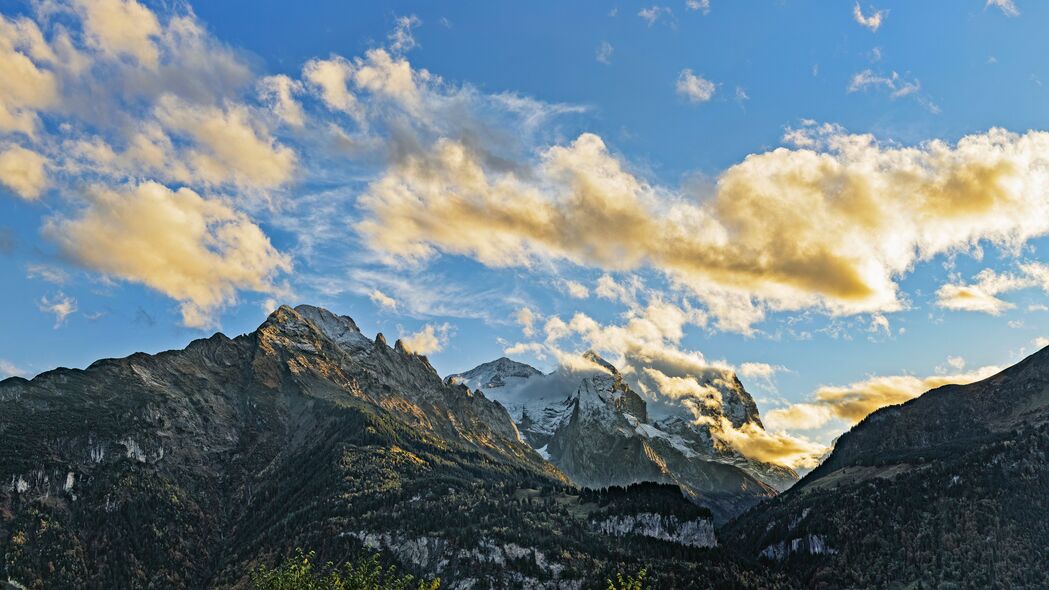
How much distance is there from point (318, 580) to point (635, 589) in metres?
47.6

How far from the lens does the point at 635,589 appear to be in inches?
4594

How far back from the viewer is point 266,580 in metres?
114

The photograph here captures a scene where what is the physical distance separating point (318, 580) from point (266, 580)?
8481 millimetres

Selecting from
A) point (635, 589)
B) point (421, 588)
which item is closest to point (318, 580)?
point (421, 588)

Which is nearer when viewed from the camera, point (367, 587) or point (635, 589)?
point (367, 587)

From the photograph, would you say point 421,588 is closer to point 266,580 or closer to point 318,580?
point 318,580

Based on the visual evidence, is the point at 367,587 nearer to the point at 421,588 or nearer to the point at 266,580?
the point at 421,588

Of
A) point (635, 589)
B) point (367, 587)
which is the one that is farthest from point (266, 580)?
point (635, 589)

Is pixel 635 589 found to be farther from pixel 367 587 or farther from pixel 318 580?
pixel 318 580

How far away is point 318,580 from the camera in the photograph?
112 m

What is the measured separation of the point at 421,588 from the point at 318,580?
595 inches

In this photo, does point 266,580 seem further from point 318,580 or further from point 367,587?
point 367,587

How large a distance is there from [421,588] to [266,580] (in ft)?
76.5

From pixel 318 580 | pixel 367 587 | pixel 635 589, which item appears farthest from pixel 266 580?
pixel 635 589
